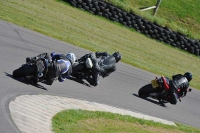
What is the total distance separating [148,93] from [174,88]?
872 millimetres

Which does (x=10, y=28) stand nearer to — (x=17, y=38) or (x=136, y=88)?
(x=17, y=38)

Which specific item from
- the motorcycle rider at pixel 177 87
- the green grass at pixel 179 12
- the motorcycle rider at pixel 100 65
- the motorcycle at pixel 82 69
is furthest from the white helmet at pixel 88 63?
the green grass at pixel 179 12

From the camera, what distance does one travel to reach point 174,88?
15.9 m

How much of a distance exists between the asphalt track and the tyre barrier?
816 centimetres

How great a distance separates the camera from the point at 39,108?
9.93 m

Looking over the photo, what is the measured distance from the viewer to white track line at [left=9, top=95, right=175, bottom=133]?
8.78 metres

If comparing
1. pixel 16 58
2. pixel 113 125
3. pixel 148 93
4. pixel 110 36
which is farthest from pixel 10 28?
pixel 110 36

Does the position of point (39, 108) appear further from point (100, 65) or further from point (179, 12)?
point (179, 12)

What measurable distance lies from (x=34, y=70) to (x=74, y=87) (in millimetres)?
2262

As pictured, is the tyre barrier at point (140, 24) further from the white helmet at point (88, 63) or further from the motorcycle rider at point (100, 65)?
the white helmet at point (88, 63)

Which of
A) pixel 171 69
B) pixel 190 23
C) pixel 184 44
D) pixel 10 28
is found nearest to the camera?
pixel 10 28

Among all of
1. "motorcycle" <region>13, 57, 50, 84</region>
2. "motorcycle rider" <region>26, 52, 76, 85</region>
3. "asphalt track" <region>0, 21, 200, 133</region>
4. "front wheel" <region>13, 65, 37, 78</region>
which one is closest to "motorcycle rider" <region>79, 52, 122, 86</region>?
"asphalt track" <region>0, 21, 200, 133</region>

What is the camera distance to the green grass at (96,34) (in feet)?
68.0

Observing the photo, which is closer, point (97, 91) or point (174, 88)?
point (97, 91)
